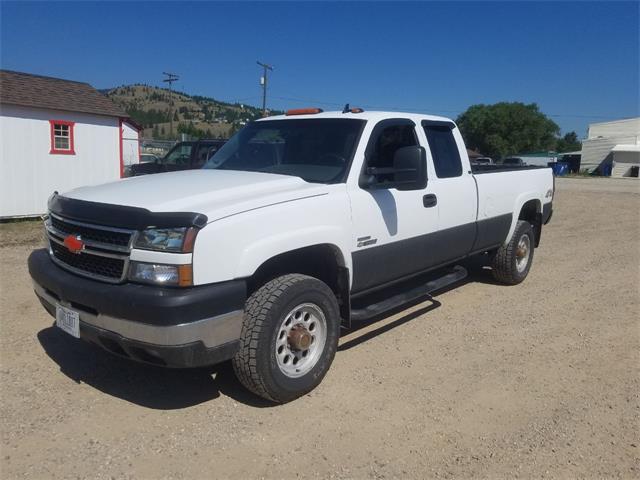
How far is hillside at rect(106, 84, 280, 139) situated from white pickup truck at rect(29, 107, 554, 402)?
8326 centimetres

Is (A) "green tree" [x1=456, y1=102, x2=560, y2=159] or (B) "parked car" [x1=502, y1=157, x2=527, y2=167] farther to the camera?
(A) "green tree" [x1=456, y1=102, x2=560, y2=159]

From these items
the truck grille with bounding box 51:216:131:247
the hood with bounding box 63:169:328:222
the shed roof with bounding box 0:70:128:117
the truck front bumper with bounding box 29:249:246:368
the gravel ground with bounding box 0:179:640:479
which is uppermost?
the shed roof with bounding box 0:70:128:117

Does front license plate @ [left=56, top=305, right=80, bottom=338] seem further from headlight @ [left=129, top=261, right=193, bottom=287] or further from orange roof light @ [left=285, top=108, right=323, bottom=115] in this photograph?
orange roof light @ [left=285, top=108, right=323, bottom=115]

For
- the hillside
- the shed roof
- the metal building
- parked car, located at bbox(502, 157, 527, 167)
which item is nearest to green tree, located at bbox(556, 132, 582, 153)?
the metal building

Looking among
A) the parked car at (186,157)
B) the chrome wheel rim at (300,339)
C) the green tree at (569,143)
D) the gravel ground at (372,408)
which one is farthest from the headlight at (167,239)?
the green tree at (569,143)

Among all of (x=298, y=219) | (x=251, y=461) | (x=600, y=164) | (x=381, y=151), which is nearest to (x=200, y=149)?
(x=381, y=151)

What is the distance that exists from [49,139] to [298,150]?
12.2 metres

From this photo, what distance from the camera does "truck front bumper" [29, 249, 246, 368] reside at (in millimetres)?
3082

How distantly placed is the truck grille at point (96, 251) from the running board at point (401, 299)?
182 cm

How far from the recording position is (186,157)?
14266 millimetres

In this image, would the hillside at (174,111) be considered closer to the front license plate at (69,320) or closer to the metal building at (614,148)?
the metal building at (614,148)

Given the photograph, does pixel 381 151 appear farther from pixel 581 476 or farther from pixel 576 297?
pixel 576 297

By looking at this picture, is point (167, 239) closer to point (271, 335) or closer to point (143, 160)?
point (271, 335)

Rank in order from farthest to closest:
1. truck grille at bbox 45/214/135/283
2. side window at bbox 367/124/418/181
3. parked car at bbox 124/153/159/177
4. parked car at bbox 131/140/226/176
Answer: parked car at bbox 124/153/159/177, parked car at bbox 131/140/226/176, side window at bbox 367/124/418/181, truck grille at bbox 45/214/135/283
